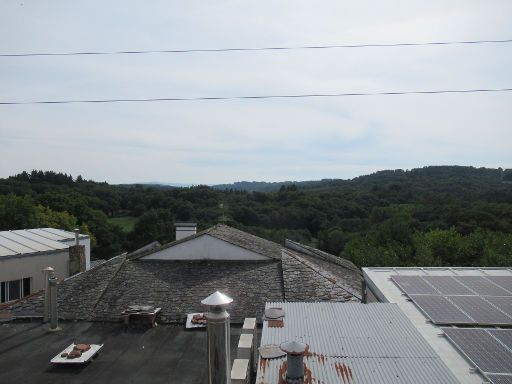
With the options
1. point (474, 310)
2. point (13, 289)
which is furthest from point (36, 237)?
point (474, 310)

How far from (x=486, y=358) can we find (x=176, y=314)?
35.7 ft

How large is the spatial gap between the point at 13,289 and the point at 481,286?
22358mm

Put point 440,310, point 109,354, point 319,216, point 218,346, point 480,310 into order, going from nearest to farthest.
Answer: point 218,346 < point 480,310 < point 440,310 < point 109,354 < point 319,216

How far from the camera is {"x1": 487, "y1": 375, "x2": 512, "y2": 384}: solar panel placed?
694 cm

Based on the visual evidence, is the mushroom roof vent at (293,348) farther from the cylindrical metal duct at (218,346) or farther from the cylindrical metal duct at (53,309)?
the cylindrical metal duct at (53,309)

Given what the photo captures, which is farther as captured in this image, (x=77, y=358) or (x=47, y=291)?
(x=47, y=291)

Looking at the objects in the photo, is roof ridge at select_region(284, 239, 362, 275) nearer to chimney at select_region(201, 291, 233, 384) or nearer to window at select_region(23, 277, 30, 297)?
window at select_region(23, 277, 30, 297)

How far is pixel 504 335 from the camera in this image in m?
8.82

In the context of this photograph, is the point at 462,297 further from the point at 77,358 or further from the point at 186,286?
the point at 186,286

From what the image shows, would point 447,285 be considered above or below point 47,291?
above

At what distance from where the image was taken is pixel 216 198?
9781 centimetres

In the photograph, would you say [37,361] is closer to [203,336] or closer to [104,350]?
[104,350]

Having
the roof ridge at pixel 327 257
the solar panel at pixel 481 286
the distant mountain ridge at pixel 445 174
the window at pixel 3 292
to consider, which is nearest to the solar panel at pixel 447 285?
the solar panel at pixel 481 286

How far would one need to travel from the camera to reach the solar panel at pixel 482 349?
296 inches
